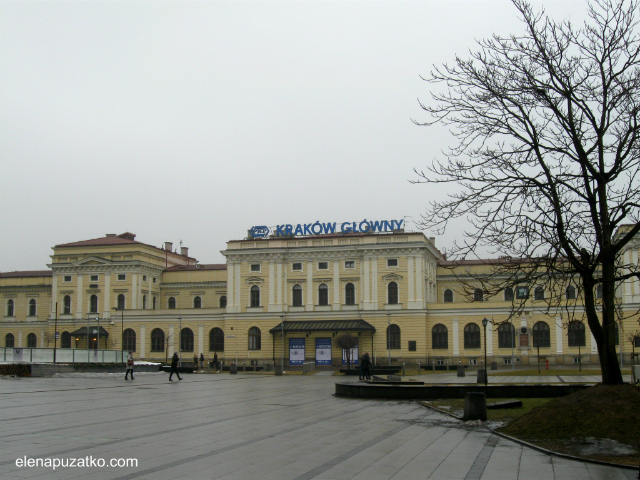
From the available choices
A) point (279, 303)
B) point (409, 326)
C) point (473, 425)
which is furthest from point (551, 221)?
point (279, 303)

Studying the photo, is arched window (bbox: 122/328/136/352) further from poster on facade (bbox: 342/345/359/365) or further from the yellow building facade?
poster on facade (bbox: 342/345/359/365)

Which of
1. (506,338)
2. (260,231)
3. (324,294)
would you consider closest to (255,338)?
(324,294)

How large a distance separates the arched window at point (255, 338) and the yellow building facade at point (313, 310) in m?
0.12

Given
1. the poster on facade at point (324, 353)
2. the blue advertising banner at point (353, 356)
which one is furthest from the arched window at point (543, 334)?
the poster on facade at point (324, 353)

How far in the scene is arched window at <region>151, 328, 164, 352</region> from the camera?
81562 mm

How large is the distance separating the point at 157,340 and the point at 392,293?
28343 millimetres

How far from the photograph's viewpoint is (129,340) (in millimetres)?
82875

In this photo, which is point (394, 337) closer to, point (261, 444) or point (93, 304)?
point (93, 304)

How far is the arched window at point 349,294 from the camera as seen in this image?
250ft

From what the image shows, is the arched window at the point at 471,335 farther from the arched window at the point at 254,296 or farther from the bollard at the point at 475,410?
the bollard at the point at 475,410

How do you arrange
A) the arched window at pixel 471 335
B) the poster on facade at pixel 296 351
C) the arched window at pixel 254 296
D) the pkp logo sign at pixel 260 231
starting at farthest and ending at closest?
the pkp logo sign at pixel 260 231 < the arched window at pixel 254 296 < the poster on facade at pixel 296 351 < the arched window at pixel 471 335

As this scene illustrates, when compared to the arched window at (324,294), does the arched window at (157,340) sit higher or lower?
lower

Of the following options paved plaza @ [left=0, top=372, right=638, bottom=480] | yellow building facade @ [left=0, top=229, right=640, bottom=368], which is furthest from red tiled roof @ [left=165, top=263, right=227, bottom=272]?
paved plaza @ [left=0, top=372, right=638, bottom=480]

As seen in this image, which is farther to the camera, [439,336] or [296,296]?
[296,296]
